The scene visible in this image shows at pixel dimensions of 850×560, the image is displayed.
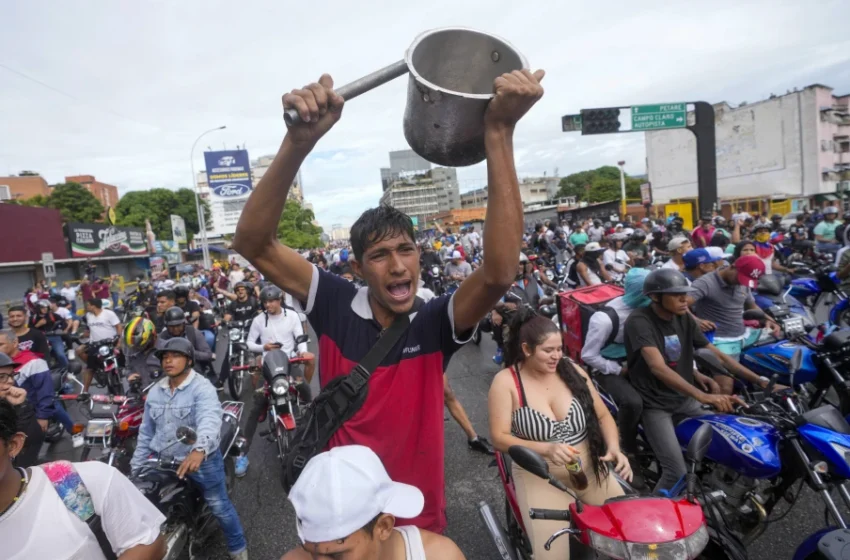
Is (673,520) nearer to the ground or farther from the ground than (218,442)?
farther from the ground

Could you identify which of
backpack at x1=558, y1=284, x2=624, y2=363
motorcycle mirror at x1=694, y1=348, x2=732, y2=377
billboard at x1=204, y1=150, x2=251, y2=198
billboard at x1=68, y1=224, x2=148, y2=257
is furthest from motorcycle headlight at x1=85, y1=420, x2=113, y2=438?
billboard at x1=68, y1=224, x2=148, y2=257

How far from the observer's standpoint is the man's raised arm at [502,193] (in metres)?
1.30

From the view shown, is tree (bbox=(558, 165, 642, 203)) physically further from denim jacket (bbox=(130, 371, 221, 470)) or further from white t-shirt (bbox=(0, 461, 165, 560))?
white t-shirt (bbox=(0, 461, 165, 560))

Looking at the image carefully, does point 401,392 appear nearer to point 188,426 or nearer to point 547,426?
point 547,426

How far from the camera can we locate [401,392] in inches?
66.9

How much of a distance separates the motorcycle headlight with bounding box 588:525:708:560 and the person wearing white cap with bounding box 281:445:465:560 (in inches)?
31.8

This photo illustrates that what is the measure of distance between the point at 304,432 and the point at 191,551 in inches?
109

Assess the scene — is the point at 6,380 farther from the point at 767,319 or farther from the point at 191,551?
the point at 767,319

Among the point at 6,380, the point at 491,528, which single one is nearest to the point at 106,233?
the point at 6,380

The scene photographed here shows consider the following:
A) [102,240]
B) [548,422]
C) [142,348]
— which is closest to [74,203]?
[102,240]

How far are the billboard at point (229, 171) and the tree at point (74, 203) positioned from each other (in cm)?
2368

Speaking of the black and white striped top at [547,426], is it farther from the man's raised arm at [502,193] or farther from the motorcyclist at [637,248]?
the motorcyclist at [637,248]

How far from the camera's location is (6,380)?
12.3ft

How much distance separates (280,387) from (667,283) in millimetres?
3613
